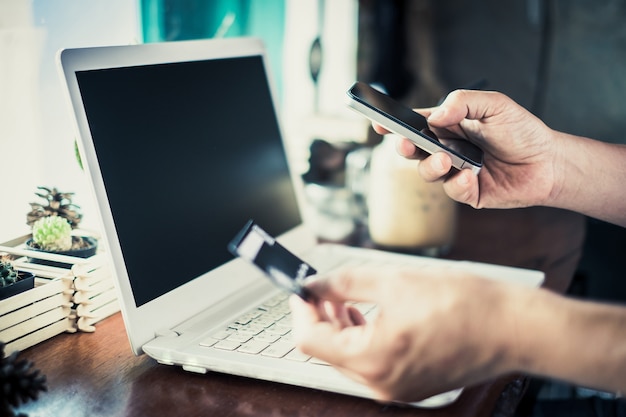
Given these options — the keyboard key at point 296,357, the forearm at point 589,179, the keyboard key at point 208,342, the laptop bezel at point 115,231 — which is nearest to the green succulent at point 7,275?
the laptop bezel at point 115,231

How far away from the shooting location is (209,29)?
1.49 meters

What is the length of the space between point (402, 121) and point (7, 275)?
21.7 inches

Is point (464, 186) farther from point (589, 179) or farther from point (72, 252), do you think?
point (72, 252)

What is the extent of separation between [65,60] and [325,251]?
23.0 inches

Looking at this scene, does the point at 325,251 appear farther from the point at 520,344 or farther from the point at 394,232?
the point at 520,344

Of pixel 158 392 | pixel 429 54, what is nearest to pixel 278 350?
pixel 158 392

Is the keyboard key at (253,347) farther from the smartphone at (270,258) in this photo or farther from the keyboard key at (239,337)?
the smartphone at (270,258)

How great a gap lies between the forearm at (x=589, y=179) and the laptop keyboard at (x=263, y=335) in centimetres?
41

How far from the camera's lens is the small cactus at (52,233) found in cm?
91

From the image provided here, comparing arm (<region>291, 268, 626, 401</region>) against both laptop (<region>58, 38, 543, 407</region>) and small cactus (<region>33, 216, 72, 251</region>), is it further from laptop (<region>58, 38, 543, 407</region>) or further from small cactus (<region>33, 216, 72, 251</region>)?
small cactus (<region>33, 216, 72, 251</region>)

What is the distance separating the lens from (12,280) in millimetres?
824

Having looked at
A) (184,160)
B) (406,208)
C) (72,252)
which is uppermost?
(184,160)

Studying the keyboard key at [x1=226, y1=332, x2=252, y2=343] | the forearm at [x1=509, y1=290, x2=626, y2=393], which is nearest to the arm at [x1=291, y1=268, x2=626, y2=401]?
the forearm at [x1=509, y1=290, x2=626, y2=393]

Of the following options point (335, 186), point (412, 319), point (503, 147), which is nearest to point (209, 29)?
point (335, 186)
